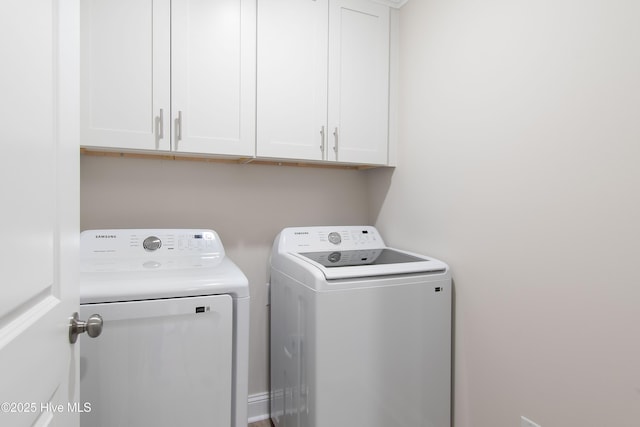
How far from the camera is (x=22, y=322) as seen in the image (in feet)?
1.76

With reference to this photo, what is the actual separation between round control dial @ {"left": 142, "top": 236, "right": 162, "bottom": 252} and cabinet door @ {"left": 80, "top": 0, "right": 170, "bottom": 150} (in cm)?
46

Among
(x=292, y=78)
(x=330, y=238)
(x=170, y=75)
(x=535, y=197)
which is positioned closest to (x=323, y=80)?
(x=292, y=78)

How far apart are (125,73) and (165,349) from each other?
1147 mm

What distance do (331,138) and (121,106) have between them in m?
1.00

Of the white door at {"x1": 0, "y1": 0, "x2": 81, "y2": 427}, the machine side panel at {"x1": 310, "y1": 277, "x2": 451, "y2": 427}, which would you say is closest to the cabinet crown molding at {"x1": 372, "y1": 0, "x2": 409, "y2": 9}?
the machine side panel at {"x1": 310, "y1": 277, "x2": 451, "y2": 427}

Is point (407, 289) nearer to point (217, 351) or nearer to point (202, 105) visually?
point (217, 351)

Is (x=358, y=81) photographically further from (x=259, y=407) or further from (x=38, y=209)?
(x=259, y=407)

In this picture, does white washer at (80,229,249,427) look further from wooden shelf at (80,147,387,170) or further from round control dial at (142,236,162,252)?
wooden shelf at (80,147,387,170)

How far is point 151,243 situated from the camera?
1.70m

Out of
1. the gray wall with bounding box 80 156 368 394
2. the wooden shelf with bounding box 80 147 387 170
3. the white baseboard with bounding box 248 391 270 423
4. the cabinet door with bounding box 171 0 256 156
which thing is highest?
the cabinet door with bounding box 171 0 256 156

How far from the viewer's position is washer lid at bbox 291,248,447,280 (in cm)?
144

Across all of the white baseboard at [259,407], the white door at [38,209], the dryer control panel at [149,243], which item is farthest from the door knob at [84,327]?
the white baseboard at [259,407]

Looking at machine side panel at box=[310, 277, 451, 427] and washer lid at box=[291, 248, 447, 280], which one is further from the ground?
washer lid at box=[291, 248, 447, 280]

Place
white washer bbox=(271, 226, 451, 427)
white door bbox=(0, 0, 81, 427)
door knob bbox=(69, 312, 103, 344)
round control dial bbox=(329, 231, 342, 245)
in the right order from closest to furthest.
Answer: white door bbox=(0, 0, 81, 427)
door knob bbox=(69, 312, 103, 344)
white washer bbox=(271, 226, 451, 427)
round control dial bbox=(329, 231, 342, 245)
